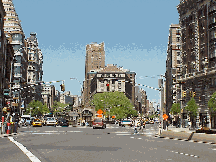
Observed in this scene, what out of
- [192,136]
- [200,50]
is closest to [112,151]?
[192,136]

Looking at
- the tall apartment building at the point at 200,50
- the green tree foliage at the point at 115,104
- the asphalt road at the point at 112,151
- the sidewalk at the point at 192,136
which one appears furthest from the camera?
the green tree foliage at the point at 115,104

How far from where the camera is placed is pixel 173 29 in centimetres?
13388

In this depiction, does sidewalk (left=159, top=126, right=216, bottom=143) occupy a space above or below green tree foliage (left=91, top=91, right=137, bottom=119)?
below

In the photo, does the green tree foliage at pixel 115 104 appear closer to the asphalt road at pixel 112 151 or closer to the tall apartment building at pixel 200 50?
the tall apartment building at pixel 200 50

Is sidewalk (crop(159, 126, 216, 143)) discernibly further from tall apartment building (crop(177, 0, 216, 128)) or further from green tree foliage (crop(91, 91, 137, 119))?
green tree foliage (crop(91, 91, 137, 119))

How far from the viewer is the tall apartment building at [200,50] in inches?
2621

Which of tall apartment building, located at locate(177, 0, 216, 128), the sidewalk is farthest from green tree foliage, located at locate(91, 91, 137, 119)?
the sidewalk

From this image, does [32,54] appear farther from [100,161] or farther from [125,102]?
[100,161]

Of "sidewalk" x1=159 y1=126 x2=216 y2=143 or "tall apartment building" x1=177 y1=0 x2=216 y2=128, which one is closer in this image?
"sidewalk" x1=159 y1=126 x2=216 y2=143

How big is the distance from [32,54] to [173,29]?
7807cm

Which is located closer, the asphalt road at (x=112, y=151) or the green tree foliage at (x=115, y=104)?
the asphalt road at (x=112, y=151)

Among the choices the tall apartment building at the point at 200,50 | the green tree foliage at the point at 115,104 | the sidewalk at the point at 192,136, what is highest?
the tall apartment building at the point at 200,50

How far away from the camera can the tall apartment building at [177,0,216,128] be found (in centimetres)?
6656

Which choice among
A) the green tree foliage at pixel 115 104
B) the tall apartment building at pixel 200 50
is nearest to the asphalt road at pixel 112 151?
the tall apartment building at pixel 200 50
